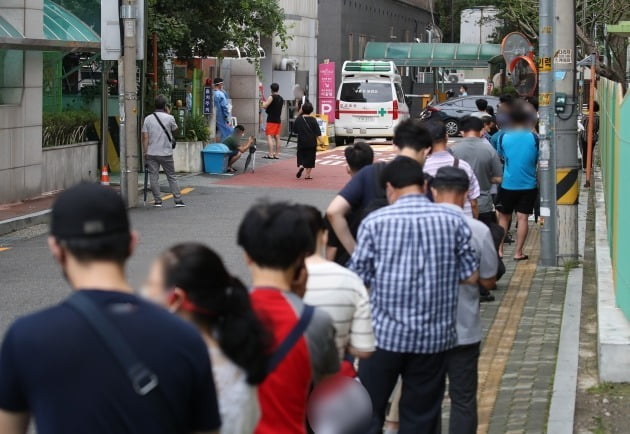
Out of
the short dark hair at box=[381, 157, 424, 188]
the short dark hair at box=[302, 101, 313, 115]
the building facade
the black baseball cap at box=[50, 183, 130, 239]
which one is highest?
the building facade

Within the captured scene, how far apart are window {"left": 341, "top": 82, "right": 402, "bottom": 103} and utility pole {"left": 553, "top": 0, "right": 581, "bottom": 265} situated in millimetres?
21460

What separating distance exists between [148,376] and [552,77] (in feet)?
35.5

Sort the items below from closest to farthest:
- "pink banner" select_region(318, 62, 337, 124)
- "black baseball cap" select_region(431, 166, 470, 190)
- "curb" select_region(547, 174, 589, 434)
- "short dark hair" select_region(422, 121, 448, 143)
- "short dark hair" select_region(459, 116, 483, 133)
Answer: "black baseball cap" select_region(431, 166, 470, 190) → "curb" select_region(547, 174, 589, 434) → "short dark hair" select_region(422, 121, 448, 143) → "short dark hair" select_region(459, 116, 483, 133) → "pink banner" select_region(318, 62, 337, 124)

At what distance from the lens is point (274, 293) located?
12.5 feet

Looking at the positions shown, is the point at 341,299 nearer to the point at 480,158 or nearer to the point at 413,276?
the point at 413,276

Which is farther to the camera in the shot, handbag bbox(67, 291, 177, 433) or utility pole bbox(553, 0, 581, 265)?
utility pole bbox(553, 0, 581, 265)

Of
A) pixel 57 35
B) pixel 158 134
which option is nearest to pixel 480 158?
pixel 158 134

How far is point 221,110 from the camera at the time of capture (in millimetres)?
27719

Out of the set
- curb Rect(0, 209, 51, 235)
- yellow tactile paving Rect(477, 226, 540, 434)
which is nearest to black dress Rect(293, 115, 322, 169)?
curb Rect(0, 209, 51, 235)

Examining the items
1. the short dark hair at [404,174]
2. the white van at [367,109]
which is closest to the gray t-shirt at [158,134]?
the short dark hair at [404,174]

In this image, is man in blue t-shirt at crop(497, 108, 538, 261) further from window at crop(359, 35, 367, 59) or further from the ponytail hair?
window at crop(359, 35, 367, 59)

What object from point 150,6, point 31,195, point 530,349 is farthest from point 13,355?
point 150,6

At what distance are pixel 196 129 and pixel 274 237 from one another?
20869mm

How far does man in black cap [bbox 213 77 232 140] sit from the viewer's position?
27469 millimetres
